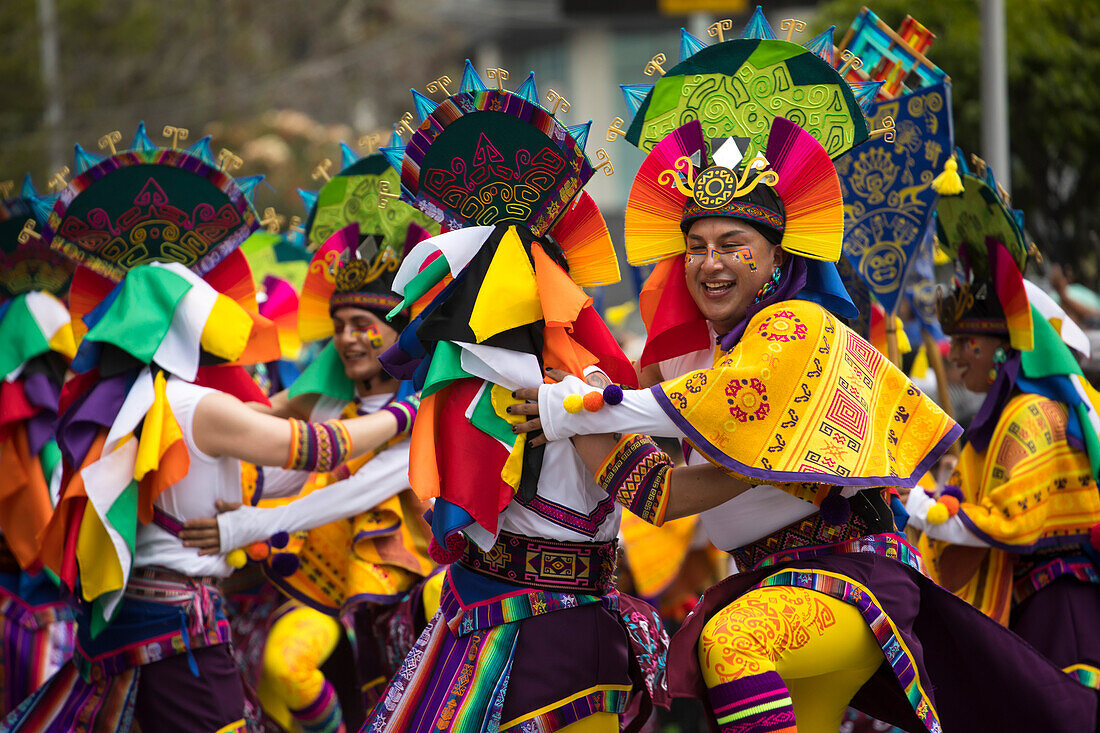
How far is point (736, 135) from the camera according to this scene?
3600 mm

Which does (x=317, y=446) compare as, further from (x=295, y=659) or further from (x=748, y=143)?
(x=748, y=143)

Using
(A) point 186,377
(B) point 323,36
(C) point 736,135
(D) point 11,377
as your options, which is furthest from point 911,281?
(B) point 323,36

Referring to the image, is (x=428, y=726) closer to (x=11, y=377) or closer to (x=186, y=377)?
(x=186, y=377)

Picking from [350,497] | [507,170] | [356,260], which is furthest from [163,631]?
[507,170]

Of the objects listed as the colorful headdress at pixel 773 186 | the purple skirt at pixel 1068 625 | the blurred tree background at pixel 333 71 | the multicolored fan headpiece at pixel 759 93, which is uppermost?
the blurred tree background at pixel 333 71

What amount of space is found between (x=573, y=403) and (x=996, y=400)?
6.55ft

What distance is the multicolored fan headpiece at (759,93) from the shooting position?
142 inches

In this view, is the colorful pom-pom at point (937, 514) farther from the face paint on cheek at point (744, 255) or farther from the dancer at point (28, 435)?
the dancer at point (28, 435)

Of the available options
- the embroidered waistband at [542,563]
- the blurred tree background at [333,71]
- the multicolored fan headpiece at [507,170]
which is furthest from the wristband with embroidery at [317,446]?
the blurred tree background at [333,71]

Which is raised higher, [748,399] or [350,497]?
[748,399]

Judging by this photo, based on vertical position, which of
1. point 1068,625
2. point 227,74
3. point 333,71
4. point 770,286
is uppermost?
point 333,71

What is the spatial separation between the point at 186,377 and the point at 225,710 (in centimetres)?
109

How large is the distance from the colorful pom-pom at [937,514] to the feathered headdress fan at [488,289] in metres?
1.42

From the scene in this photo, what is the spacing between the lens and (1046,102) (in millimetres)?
8570
